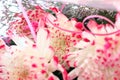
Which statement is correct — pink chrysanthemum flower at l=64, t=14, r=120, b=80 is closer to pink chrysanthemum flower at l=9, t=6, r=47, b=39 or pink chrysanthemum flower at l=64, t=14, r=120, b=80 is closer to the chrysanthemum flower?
the chrysanthemum flower

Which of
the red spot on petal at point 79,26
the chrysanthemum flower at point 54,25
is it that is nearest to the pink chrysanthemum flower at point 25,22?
the chrysanthemum flower at point 54,25

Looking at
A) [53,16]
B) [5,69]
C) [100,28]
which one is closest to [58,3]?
[53,16]

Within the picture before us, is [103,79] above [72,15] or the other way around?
the other way around

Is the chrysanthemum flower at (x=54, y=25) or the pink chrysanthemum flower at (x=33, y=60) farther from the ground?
the chrysanthemum flower at (x=54, y=25)

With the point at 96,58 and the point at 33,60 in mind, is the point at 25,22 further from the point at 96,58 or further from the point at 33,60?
the point at 96,58

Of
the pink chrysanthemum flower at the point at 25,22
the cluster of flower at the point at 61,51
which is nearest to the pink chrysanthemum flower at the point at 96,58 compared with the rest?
the cluster of flower at the point at 61,51

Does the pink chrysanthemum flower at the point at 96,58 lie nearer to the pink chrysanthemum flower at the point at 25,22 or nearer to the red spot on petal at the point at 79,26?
the red spot on petal at the point at 79,26

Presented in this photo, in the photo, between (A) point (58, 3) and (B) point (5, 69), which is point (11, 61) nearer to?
(B) point (5, 69)

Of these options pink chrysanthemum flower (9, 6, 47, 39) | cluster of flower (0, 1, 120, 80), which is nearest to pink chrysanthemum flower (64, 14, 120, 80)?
cluster of flower (0, 1, 120, 80)
